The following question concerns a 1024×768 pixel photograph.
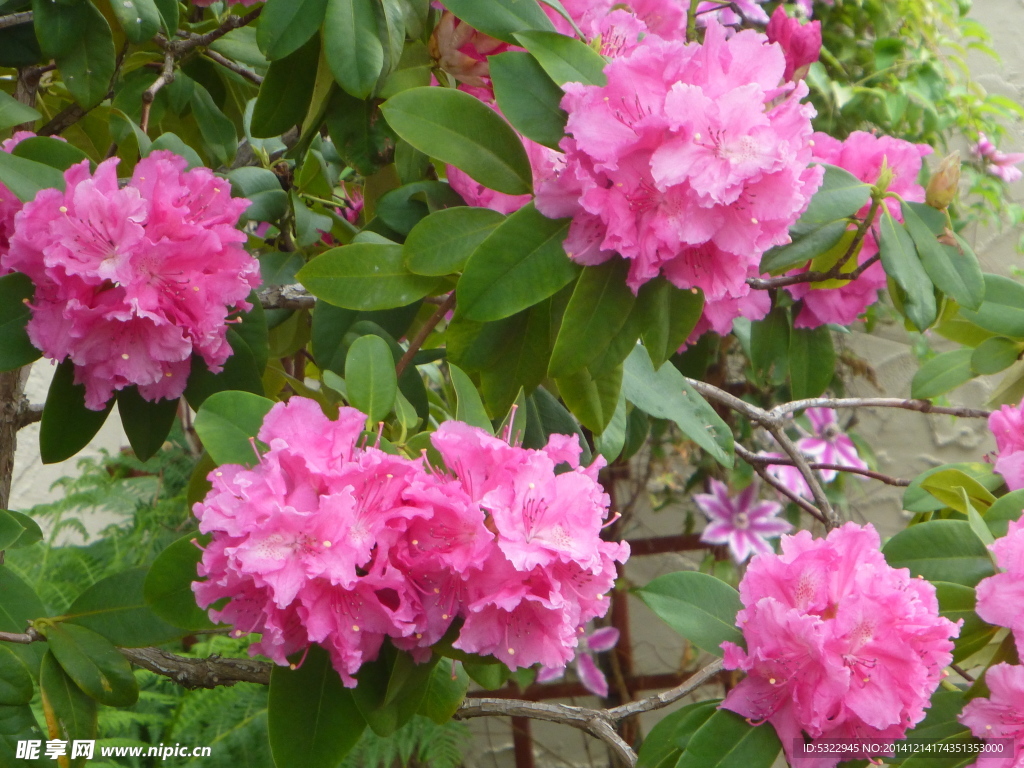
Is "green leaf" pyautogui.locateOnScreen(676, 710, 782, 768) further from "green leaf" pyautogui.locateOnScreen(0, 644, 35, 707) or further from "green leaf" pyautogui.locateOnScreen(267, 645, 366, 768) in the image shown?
"green leaf" pyautogui.locateOnScreen(0, 644, 35, 707)

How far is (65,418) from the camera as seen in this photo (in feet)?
2.97

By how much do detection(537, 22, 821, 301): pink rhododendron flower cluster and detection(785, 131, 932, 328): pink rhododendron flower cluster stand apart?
1.14 ft

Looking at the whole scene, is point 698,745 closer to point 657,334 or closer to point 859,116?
point 657,334

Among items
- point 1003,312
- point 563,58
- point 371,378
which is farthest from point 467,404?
point 1003,312

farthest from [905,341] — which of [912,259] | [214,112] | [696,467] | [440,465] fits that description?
[440,465]

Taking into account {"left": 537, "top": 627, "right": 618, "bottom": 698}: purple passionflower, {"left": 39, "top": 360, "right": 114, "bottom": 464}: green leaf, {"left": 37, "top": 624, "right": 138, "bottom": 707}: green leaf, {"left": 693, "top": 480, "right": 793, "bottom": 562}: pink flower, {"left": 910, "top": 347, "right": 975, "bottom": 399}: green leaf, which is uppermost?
{"left": 39, "top": 360, "right": 114, "bottom": 464}: green leaf

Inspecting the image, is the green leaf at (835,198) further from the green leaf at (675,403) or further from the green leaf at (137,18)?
the green leaf at (137,18)

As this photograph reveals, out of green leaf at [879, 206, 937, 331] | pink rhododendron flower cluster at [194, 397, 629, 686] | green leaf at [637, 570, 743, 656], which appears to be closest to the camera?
pink rhododendron flower cluster at [194, 397, 629, 686]

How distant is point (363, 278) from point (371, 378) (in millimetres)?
114

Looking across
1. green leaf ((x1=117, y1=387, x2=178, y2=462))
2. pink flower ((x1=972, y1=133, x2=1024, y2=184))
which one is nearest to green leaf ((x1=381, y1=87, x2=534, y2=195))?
green leaf ((x1=117, y1=387, x2=178, y2=462))

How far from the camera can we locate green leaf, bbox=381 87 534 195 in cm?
78

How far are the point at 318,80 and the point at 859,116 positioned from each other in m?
1.89

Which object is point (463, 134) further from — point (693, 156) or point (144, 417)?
point (144, 417)

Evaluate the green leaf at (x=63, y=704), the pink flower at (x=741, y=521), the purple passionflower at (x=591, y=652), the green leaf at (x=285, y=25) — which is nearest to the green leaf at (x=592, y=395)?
the green leaf at (x=285, y=25)
